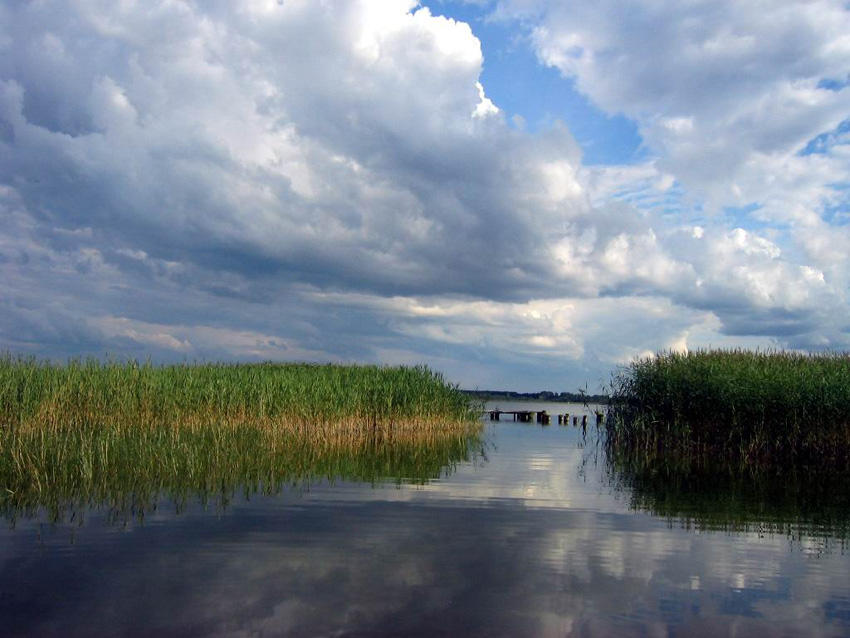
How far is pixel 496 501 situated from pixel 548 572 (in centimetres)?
559

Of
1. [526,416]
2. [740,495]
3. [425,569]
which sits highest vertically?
[526,416]

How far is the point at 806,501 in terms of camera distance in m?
15.9

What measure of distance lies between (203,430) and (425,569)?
16.0 m

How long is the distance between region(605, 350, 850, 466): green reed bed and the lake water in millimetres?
10048

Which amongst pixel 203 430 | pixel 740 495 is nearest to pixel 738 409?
pixel 740 495

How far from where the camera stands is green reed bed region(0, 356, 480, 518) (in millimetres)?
14281

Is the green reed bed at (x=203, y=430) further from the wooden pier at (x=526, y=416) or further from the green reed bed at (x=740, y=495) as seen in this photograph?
the wooden pier at (x=526, y=416)

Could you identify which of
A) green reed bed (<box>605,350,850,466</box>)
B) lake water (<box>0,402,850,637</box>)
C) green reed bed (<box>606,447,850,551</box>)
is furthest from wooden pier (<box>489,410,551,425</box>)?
lake water (<box>0,402,850,637</box>)

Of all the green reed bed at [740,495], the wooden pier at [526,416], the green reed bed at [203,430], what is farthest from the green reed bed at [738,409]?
the wooden pier at [526,416]

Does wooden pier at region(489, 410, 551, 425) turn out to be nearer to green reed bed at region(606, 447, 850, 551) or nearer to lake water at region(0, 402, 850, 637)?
green reed bed at region(606, 447, 850, 551)

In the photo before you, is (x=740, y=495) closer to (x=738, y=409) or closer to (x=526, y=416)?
(x=738, y=409)

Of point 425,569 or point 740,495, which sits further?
point 740,495

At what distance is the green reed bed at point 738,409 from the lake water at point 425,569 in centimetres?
1005

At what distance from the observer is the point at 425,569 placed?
9.06 meters
